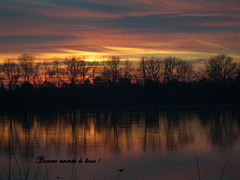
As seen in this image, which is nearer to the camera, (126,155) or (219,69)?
(126,155)

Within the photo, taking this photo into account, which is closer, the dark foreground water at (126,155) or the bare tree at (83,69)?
the dark foreground water at (126,155)

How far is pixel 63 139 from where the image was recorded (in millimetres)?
17391

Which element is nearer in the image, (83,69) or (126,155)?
(126,155)

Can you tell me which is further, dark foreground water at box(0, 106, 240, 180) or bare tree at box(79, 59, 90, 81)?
bare tree at box(79, 59, 90, 81)

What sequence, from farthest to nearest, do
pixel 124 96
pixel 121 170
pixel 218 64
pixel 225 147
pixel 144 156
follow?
1. pixel 218 64
2. pixel 124 96
3. pixel 225 147
4. pixel 144 156
5. pixel 121 170

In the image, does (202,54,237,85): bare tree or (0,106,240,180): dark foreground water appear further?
(202,54,237,85): bare tree

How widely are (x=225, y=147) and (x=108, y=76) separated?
6098cm

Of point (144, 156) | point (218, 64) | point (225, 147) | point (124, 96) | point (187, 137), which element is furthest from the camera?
point (218, 64)

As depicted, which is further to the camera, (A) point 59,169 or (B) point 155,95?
(B) point 155,95

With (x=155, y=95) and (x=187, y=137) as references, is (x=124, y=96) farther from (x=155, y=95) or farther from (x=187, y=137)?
(x=187, y=137)

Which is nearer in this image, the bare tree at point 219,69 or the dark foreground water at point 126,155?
the dark foreground water at point 126,155

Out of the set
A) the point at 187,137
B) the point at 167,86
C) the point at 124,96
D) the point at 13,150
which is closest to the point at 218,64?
the point at 167,86

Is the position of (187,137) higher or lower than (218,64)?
lower

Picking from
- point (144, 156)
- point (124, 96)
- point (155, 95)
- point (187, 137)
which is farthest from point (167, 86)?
point (144, 156)
